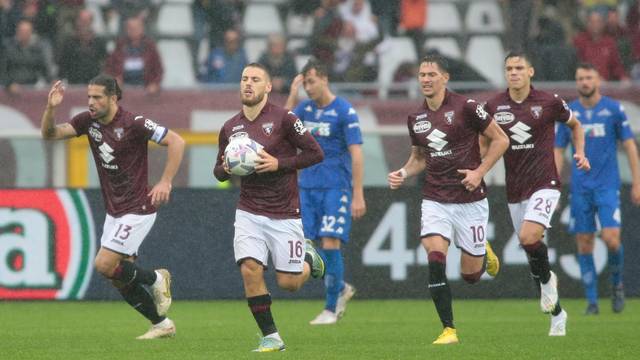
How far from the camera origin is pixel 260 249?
35.4 feet

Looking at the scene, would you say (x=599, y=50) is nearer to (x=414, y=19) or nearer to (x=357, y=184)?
(x=414, y=19)

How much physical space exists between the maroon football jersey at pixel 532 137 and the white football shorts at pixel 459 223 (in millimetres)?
780

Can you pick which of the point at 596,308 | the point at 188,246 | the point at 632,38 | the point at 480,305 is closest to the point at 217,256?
the point at 188,246

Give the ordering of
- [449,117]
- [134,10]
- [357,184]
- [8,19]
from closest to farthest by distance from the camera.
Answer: [449,117], [357,184], [8,19], [134,10]

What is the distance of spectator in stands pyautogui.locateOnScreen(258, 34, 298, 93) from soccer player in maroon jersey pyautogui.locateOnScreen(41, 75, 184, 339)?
781 cm

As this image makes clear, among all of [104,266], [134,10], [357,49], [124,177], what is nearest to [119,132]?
[124,177]

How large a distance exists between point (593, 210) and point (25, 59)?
29.1 feet

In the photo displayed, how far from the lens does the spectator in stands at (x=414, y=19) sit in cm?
2217

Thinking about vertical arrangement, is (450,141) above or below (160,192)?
above

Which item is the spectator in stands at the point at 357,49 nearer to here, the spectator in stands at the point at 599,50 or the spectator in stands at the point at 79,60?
the spectator in stands at the point at 599,50

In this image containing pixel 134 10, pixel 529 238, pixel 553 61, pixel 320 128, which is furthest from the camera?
pixel 134 10

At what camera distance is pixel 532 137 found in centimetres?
1261

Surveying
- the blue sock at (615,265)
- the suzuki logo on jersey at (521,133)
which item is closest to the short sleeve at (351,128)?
the suzuki logo on jersey at (521,133)

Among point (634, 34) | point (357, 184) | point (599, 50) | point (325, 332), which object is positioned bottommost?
point (325, 332)
